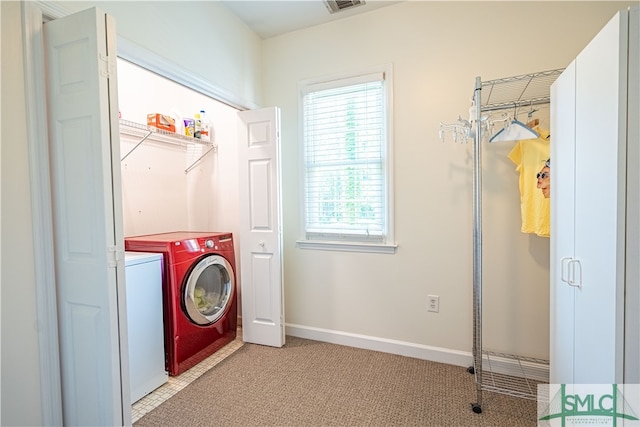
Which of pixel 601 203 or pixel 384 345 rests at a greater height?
pixel 601 203

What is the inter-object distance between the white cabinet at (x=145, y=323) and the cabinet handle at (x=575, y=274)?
7.43ft

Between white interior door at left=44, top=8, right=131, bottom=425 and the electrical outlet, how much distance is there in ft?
6.38

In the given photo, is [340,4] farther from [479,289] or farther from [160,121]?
[479,289]

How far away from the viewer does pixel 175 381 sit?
78.8 inches

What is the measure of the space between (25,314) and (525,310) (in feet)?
9.02

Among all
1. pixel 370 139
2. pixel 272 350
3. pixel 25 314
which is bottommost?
pixel 272 350

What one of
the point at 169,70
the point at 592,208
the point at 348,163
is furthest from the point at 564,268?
the point at 169,70

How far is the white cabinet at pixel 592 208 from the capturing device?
3.11ft

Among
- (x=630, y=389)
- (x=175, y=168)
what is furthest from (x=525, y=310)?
(x=175, y=168)

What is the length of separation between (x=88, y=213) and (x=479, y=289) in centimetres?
200

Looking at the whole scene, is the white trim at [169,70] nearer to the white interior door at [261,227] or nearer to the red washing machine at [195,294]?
the white interior door at [261,227]

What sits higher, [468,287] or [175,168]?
[175,168]

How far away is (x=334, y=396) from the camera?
182 cm

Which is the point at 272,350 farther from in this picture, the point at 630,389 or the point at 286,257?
the point at 630,389
